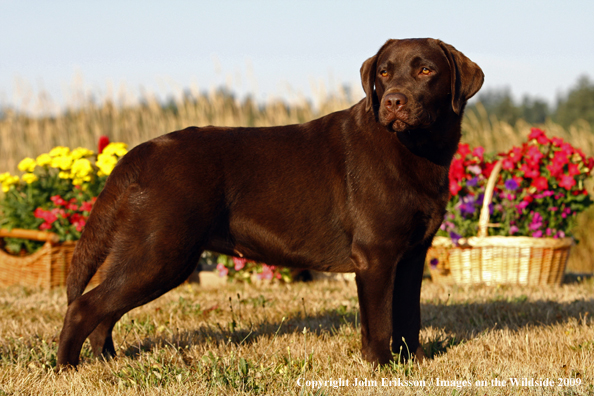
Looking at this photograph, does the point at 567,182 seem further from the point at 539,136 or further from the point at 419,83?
the point at 419,83

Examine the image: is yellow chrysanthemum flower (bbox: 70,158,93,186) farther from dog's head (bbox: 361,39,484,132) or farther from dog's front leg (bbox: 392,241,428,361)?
dog's front leg (bbox: 392,241,428,361)

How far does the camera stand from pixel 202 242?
288 cm

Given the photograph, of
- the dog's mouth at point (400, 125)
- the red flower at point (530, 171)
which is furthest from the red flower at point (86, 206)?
the red flower at point (530, 171)

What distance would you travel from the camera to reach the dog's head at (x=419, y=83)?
269cm

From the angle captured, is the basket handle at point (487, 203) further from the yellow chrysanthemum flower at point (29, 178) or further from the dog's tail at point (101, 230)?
the yellow chrysanthemum flower at point (29, 178)

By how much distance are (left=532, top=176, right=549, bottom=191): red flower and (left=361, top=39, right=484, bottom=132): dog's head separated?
316 centimetres

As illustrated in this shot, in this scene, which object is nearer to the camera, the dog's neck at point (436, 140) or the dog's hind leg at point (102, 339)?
the dog's neck at point (436, 140)

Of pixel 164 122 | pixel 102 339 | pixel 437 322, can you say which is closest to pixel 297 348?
pixel 102 339

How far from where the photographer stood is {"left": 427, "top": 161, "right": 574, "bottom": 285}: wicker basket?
18.3 ft

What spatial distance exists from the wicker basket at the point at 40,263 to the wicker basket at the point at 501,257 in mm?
3593

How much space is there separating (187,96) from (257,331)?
7943 millimetres

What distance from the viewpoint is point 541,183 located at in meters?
5.71

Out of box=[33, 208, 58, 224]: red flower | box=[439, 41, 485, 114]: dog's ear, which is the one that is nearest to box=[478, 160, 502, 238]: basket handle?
box=[439, 41, 485, 114]: dog's ear

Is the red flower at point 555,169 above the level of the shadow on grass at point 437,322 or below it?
above
